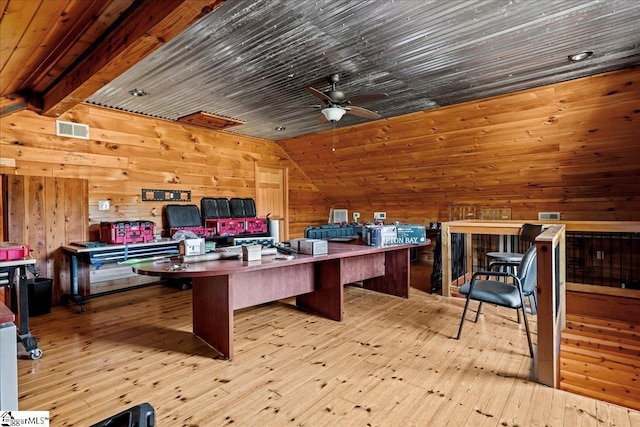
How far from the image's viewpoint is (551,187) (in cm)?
500

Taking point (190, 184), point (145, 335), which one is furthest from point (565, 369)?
point (190, 184)

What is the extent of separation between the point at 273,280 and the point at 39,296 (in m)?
2.69

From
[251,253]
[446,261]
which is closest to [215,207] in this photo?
[251,253]

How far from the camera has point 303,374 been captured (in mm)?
2383

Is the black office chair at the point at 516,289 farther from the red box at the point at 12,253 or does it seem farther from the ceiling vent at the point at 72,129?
the ceiling vent at the point at 72,129

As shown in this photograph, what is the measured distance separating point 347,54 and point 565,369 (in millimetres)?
3219

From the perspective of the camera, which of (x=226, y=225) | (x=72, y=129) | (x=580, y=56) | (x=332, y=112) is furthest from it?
(x=226, y=225)

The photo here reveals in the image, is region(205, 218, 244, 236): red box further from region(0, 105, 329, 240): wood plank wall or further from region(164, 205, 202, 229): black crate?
region(0, 105, 329, 240): wood plank wall

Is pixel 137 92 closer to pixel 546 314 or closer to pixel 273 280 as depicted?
pixel 273 280

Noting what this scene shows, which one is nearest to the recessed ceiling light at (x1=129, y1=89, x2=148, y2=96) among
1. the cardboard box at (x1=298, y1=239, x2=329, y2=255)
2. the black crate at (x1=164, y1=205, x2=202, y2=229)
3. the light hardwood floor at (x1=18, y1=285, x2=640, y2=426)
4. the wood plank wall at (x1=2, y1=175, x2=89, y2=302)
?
the wood plank wall at (x1=2, y1=175, x2=89, y2=302)

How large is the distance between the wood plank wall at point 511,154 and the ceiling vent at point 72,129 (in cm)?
335

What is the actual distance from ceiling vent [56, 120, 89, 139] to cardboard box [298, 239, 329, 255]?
3.38m

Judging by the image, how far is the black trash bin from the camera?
367 centimetres

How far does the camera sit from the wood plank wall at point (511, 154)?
390 centimetres
